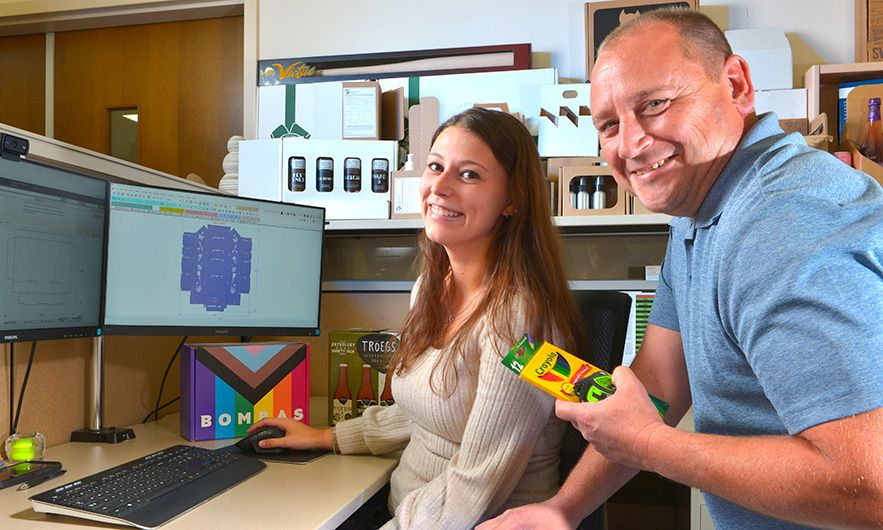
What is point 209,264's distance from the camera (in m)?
1.62

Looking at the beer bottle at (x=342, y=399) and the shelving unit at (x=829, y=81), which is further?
the shelving unit at (x=829, y=81)

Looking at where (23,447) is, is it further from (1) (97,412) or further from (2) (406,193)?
(2) (406,193)

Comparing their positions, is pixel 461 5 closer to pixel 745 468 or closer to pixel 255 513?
pixel 255 513

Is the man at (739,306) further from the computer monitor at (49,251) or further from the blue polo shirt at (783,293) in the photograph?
the computer monitor at (49,251)

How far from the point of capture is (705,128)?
0.91 m

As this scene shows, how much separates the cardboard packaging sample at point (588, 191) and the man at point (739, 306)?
2.72ft

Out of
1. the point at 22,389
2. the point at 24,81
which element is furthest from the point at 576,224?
the point at 24,81

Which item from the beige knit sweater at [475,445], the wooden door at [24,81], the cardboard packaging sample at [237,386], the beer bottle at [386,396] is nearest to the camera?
the beige knit sweater at [475,445]

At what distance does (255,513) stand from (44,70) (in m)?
2.67

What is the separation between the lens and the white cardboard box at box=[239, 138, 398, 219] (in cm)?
209

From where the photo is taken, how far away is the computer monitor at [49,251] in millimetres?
1248

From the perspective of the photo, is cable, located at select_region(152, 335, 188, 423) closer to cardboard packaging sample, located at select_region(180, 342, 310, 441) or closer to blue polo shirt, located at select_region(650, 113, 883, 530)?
cardboard packaging sample, located at select_region(180, 342, 310, 441)

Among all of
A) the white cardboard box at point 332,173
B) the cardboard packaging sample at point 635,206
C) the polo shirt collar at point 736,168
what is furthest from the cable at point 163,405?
the polo shirt collar at point 736,168

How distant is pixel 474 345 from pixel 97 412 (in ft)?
2.91
